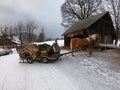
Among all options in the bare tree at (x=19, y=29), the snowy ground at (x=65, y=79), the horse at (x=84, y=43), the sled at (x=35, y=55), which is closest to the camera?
the snowy ground at (x=65, y=79)

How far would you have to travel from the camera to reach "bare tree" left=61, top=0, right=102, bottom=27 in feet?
128

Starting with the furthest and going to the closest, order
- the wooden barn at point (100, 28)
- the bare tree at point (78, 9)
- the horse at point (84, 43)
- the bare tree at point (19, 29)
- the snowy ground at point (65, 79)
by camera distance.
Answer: the bare tree at point (19, 29), the bare tree at point (78, 9), the wooden barn at point (100, 28), the horse at point (84, 43), the snowy ground at point (65, 79)

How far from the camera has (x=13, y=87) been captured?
772cm

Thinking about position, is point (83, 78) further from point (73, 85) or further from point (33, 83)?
point (33, 83)

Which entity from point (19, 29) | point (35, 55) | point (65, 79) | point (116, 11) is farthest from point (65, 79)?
point (19, 29)

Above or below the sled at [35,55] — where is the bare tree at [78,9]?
above

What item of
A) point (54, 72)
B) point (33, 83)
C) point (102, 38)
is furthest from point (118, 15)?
point (33, 83)

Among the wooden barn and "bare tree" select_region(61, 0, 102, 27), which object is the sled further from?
"bare tree" select_region(61, 0, 102, 27)

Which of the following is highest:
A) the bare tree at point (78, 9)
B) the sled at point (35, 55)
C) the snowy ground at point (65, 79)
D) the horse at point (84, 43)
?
the bare tree at point (78, 9)

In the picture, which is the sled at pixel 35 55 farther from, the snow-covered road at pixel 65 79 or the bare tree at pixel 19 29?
the bare tree at pixel 19 29

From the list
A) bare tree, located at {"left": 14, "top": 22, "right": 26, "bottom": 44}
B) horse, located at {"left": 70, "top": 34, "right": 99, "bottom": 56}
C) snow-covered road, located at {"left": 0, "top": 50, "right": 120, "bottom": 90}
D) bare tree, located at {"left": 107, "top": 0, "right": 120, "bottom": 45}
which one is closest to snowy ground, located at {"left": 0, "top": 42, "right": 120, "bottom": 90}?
snow-covered road, located at {"left": 0, "top": 50, "right": 120, "bottom": 90}

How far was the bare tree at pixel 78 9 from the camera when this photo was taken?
38.9 meters

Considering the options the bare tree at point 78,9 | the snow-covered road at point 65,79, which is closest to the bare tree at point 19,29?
the bare tree at point 78,9

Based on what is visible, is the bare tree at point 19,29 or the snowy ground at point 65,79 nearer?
the snowy ground at point 65,79
